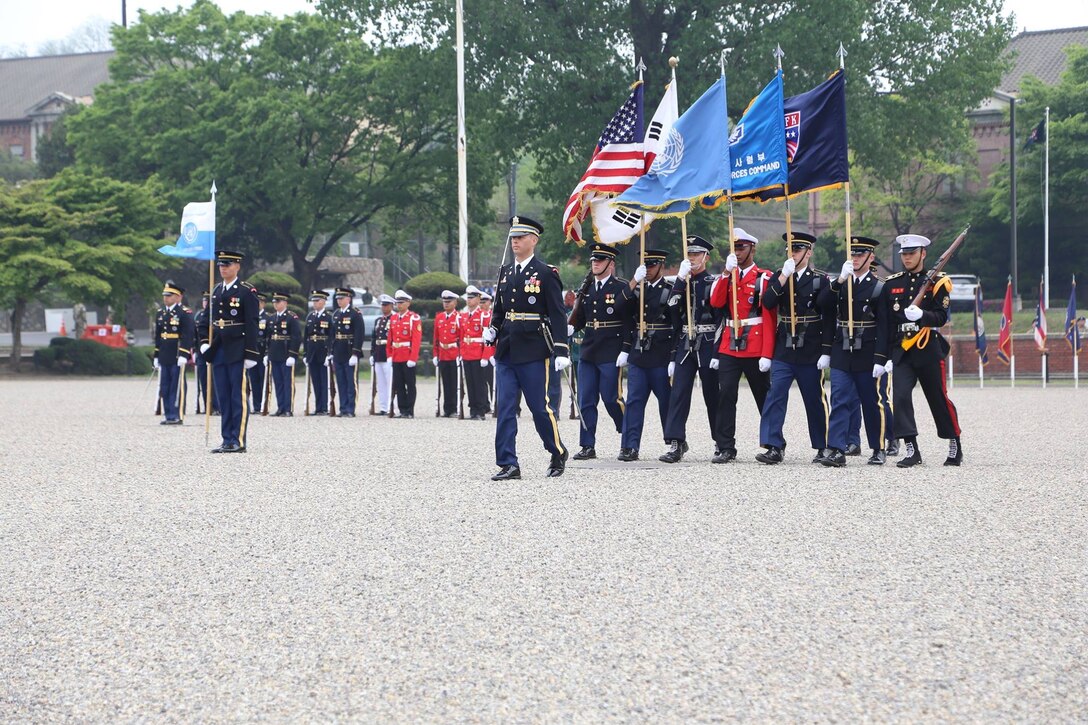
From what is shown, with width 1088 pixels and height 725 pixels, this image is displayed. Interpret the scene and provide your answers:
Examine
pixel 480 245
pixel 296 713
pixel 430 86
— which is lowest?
pixel 296 713

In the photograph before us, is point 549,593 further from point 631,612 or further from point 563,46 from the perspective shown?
point 563,46

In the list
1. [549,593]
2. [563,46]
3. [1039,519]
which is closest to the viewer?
[549,593]

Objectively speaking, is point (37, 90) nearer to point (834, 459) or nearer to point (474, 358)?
point (474, 358)

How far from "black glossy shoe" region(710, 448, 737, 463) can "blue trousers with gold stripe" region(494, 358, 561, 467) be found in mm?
1738

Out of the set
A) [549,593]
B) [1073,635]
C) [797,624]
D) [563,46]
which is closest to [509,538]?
[549,593]

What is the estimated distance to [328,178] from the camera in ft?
168

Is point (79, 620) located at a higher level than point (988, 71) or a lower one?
lower

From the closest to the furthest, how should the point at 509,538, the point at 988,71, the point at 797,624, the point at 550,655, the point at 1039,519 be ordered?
1. the point at 550,655
2. the point at 797,624
3. the point at 509,538
4. the point at 1039,519
5. the point at 988,71

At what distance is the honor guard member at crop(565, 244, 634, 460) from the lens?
1375 centimetres

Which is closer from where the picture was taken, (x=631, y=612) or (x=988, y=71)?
(x=631, y=612)

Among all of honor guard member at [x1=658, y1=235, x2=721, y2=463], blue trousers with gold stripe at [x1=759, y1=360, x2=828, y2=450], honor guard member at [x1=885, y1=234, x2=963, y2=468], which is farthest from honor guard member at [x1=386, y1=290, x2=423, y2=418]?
honor guard member at [x1=885, y1=234, x2=963, y2=468]

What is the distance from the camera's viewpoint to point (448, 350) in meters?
22.6

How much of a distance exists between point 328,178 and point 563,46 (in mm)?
16153

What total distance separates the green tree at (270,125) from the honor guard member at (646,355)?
35.0 metres
